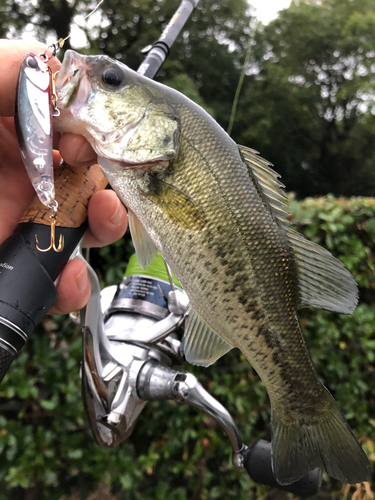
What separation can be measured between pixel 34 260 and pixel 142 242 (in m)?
0.34

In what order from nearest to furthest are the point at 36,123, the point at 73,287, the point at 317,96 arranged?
the point at 36,123, the point at 73,287, the point at 317,96

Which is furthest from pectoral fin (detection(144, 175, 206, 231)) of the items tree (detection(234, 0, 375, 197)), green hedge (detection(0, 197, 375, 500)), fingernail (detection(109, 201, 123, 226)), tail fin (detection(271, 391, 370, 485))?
tree (detection(234, 0, 375, 197))

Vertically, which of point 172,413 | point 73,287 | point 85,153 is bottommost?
point 172,413

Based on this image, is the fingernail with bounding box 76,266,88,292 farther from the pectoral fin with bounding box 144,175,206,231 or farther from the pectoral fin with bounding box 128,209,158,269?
the pectoral fin with bounding box 144,175,206,231

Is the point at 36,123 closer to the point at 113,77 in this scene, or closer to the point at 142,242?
the point at 113,77

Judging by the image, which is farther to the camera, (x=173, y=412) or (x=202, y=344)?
(x=173, y=412)

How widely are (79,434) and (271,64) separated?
67.8 feet

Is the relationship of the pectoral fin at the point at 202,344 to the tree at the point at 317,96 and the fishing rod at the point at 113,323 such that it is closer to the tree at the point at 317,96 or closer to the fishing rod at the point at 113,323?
the fishing rod at the point at 113,323

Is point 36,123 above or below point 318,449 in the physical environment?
above

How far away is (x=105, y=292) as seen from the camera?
1.83 metres

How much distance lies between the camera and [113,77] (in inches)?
43.0

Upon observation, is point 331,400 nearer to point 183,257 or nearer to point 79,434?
point 183,257

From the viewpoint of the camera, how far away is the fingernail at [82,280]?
127 cm

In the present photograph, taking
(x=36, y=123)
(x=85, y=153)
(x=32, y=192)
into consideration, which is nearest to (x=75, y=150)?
(x=85, y=153)
